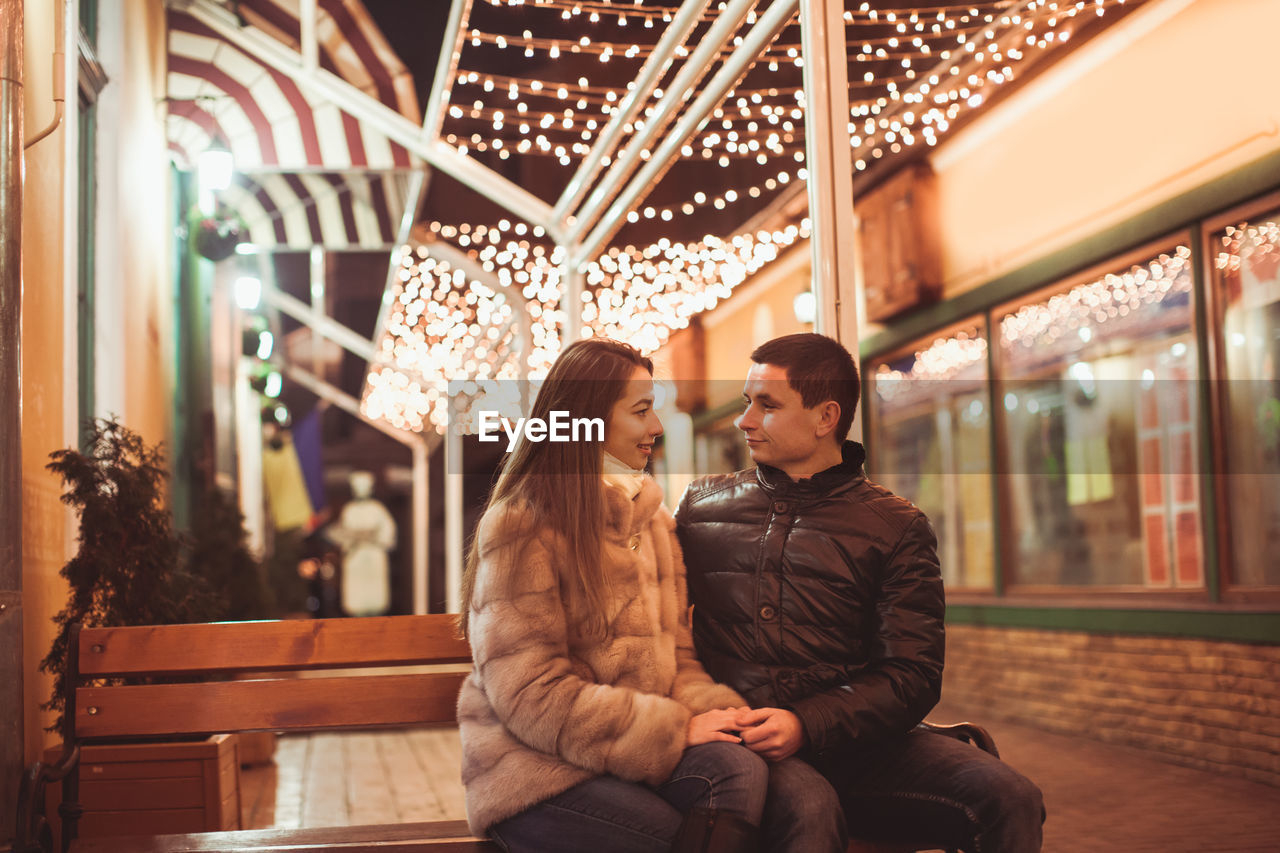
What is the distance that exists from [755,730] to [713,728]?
9 centimetres

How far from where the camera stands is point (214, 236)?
8.22 m

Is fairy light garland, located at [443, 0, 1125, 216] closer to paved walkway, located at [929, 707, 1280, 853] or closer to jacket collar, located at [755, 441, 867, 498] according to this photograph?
jacket collar, located at [755, 441, 867, 498]

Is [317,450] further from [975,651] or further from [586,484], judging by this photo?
[586,484]

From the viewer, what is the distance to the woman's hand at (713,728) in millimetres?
2668

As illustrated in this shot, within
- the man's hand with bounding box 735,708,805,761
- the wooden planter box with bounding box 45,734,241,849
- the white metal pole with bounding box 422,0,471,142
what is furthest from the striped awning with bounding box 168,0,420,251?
the man's hand with bounding box 735,708,805,761

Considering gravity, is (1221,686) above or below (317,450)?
below

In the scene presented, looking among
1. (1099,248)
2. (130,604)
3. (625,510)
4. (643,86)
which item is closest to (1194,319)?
(1099,248)

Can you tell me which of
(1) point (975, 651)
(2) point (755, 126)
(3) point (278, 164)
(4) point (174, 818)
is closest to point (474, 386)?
(3) point (278, 164)

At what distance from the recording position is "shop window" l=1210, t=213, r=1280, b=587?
20.5ft

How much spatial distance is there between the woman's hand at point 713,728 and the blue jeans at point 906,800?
0.12 metres

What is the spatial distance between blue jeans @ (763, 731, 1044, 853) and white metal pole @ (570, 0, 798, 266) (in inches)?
82.8

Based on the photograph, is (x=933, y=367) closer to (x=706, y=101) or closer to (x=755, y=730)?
(x=706, y=101)

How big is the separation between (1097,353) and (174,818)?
636 cm

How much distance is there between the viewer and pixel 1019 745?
24.3ft
